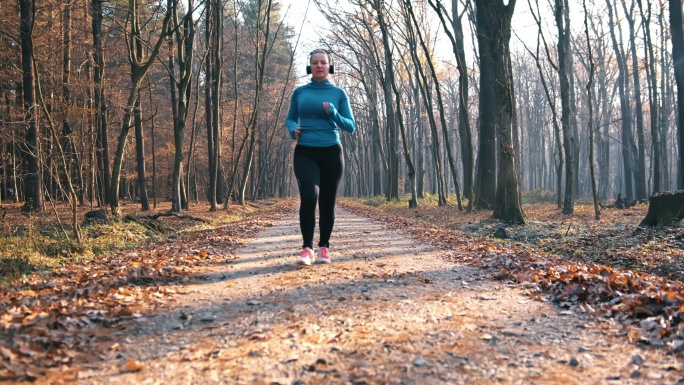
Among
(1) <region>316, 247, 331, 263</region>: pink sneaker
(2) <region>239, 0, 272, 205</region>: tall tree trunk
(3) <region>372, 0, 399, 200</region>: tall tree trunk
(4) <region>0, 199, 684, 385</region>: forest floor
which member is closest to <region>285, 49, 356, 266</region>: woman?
(1) <region>316, 247, 331, 263</region>: pink sneaker

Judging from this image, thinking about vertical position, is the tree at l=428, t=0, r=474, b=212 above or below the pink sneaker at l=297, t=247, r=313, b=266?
above

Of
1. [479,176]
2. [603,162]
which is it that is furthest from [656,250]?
[603,162]

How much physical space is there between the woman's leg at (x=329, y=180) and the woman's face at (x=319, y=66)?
85 centimetres

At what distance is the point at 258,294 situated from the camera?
383 cm

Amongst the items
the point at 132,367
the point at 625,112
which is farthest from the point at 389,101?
the point at 132,367

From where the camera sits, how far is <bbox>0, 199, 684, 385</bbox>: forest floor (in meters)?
2.27

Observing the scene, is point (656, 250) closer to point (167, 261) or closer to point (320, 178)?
point (320, 178)

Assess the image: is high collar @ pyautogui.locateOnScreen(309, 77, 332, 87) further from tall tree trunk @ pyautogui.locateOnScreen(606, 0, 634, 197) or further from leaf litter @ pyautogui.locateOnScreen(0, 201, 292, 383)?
tall tree trunk @ pyautogui.locateOnScreen(606, 0, 634, 197)

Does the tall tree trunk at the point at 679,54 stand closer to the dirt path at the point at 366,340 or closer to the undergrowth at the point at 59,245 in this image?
the dirt path at the point at 366,340

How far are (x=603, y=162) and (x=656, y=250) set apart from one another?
34.7 metres

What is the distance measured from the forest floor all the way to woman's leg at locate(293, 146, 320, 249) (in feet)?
1.86

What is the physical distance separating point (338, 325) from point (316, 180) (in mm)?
2365

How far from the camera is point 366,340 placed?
2.71 metres

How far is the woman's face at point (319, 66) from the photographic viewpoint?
5.19 m
